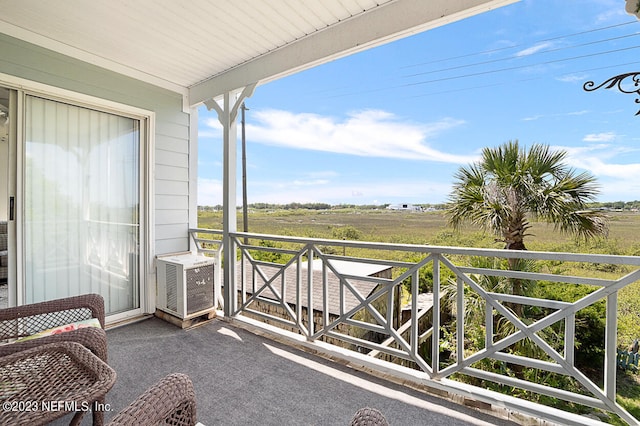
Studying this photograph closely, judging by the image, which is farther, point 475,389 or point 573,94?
point 573,94

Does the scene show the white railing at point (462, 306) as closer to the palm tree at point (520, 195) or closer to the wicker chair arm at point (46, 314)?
the palm tree at point (520, 195)

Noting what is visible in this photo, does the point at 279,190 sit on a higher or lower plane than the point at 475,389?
higher

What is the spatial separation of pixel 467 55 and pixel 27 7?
11.7 m

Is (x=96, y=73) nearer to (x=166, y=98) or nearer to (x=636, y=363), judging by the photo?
(x=166, y=98)

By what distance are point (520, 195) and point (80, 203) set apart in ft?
15.9

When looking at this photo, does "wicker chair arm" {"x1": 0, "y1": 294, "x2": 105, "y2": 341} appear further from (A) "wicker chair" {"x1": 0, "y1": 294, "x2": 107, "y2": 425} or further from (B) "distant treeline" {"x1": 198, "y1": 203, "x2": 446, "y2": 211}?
(B) "distant treeline" {"x1": 198, "y1": 203, "x2": 446, "y2": 211}

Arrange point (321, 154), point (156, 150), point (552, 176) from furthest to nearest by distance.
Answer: point (321, 154) < point (552, 176) < point (156, 150)

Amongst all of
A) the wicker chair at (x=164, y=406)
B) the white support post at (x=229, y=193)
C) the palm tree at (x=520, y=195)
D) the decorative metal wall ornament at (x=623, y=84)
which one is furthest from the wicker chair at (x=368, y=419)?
the palm tree at (x=520, y=195)

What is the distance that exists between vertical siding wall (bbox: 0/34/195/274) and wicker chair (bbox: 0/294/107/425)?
1.40 metres

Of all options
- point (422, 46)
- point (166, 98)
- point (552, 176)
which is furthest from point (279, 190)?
point (552, 176)

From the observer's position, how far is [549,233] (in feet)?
12.0

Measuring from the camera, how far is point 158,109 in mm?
3330

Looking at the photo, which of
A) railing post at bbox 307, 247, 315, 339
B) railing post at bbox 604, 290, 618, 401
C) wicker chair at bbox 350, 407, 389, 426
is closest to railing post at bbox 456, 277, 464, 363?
railing post at bbox 604, 290, 618, 401

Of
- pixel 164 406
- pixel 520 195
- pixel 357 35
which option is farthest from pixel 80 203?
pixel 520 195
